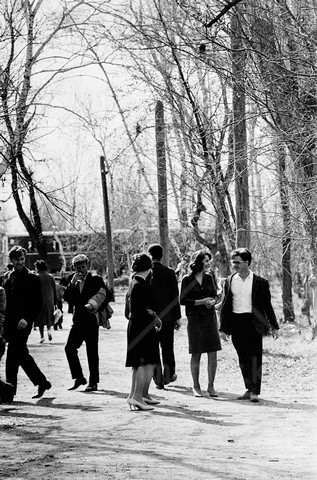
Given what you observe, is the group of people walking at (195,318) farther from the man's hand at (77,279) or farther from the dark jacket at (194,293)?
the man's hand at (77,279)

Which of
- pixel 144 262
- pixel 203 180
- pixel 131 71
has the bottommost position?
pixel 144 262

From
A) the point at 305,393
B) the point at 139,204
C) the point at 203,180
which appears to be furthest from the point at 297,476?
the point at 139,204

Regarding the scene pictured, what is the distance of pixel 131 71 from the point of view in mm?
18344

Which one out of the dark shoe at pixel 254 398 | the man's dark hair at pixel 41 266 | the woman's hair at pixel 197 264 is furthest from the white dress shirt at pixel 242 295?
the man's dark hair at pixel 41 266

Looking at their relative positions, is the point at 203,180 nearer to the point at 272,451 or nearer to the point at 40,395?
the point at 40,395

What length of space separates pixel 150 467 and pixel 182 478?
50 cm

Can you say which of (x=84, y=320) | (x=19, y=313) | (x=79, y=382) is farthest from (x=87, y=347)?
(x=19, y=313)

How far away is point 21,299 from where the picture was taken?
11.5 meters

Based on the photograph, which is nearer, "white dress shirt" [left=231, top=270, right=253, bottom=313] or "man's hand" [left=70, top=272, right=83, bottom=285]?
"white dress shirt" [left=231, top=270, right=253, bottom=313]

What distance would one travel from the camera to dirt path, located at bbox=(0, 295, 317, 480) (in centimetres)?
704

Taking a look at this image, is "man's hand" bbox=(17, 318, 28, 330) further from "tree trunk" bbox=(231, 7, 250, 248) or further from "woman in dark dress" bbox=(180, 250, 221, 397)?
"tree trunk" bbox=(231, 7, 250, 248)

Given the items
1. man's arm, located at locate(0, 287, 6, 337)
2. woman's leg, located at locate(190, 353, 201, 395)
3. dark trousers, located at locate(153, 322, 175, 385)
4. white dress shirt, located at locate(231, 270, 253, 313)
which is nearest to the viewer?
man's arm, located at locate(0, 287, 6, 337)

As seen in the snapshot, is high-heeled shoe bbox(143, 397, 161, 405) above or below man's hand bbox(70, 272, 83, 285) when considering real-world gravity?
below

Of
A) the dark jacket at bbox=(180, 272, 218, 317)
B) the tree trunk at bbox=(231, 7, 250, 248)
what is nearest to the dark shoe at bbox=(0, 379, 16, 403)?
the dark jacket at bbox=(180, 272, 218, 317)
